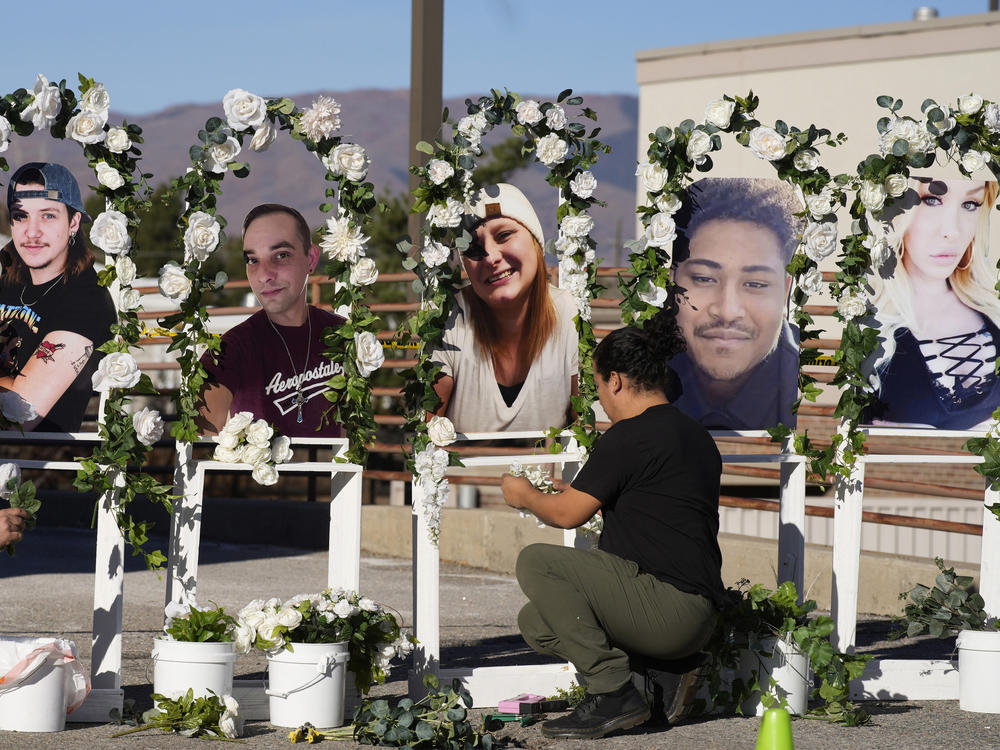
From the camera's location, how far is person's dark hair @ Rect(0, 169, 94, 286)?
4980 millimetres

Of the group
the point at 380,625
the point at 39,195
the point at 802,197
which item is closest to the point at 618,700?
the point at 380,625

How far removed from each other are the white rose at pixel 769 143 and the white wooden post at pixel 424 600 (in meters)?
2.13

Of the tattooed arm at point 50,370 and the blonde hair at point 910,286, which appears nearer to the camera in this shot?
the tattooed arm at point 50,370

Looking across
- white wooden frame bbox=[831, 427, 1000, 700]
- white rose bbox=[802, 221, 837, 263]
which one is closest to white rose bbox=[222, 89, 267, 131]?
white rose bbox=[802, 221, 837, 263]

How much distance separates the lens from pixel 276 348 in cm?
526

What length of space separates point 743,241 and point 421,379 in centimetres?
161

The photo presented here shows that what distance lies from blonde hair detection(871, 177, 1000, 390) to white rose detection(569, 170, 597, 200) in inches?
54.7

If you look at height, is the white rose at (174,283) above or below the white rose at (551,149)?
below

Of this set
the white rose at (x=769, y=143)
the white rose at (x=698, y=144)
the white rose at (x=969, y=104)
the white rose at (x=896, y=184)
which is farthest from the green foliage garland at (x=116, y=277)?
the white rose at (x=969, y=104)

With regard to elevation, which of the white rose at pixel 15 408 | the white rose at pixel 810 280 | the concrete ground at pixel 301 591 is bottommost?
the concrete ground at pixel 301 591

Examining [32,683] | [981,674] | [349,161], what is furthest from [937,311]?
[32,683]

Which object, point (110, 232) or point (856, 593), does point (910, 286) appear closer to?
point (856, 593)

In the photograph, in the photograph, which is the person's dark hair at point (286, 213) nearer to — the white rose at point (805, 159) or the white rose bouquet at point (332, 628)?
the white rose bouquet at point (332, 628)

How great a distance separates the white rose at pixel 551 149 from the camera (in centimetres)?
560
